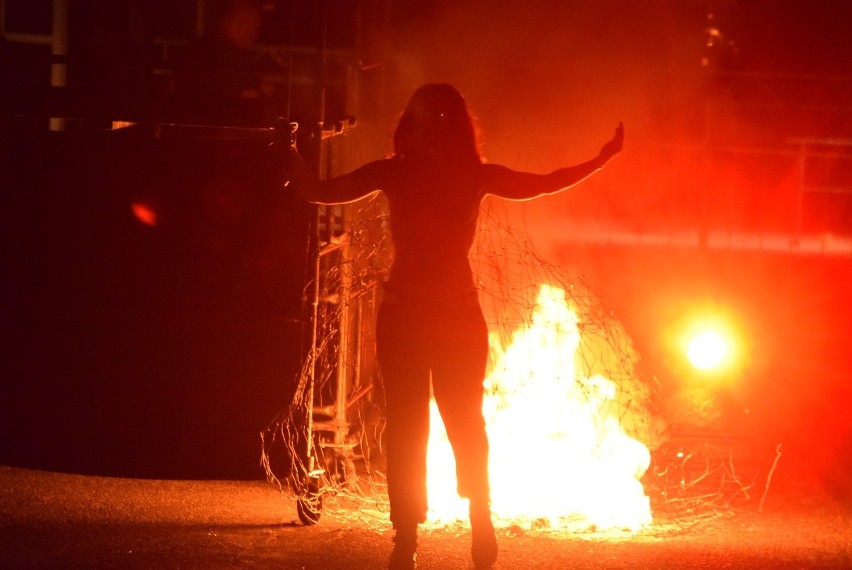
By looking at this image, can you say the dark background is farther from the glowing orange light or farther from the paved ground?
the paved ground

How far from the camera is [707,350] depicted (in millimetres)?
10492

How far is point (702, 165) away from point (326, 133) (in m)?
7.37

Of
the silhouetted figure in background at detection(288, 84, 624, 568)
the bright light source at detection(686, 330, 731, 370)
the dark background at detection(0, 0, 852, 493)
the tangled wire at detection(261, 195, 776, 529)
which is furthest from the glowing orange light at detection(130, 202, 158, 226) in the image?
the bright light source at detection(686, 330, 731, 370)

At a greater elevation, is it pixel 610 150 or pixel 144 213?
pixel 610 150

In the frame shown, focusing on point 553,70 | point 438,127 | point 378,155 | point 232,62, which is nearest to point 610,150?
point 438,127

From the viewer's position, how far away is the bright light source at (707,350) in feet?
33.6

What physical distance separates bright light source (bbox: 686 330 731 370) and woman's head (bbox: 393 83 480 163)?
6.18m

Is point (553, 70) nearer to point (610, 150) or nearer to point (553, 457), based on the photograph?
point (553, 457)

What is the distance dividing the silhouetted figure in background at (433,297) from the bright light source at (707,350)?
5962 mm

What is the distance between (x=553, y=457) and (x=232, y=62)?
552cm

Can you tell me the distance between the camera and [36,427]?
6859 millimetres

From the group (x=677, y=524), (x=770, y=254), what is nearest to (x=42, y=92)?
(x=677, y=524)

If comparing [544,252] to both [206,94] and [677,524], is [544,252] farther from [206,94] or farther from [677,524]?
[677,524]

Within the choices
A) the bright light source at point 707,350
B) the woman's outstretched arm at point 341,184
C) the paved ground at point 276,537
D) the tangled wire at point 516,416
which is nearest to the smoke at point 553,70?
the bright light source at point 707,350
